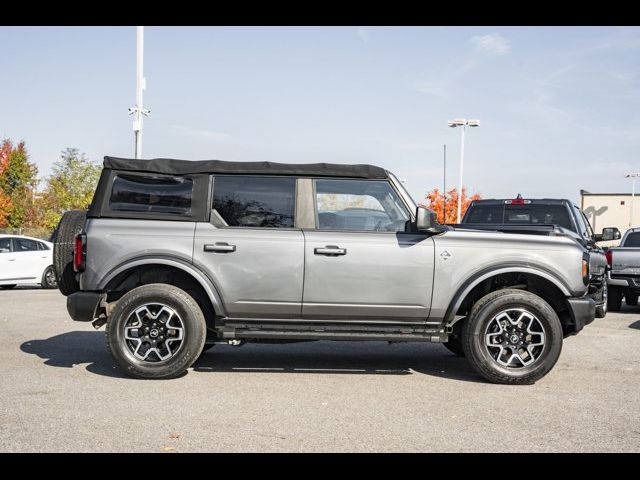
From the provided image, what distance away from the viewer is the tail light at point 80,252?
647cm

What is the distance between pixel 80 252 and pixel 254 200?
1696 millimetres

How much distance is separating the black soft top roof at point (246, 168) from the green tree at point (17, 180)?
50408 millimetres

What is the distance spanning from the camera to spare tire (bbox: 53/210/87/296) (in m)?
6.78

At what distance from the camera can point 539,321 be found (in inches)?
253

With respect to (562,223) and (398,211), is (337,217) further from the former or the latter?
(562,223)

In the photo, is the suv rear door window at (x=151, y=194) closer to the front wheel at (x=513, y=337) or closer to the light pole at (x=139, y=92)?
the front wheel at (x=513, y=337)

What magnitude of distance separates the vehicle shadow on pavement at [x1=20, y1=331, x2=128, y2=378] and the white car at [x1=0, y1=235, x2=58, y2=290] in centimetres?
892

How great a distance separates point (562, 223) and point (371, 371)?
568 centimetres

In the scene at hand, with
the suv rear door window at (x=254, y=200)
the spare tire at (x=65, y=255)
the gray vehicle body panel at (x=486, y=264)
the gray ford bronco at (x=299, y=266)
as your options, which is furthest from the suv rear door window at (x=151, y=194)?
the gray vehicle body panel at (x=486, y=264)

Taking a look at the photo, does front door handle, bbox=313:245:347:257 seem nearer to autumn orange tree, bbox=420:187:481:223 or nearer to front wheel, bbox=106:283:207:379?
front wheel, bbox=106:283:207:379

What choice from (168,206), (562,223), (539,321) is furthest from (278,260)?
(562,223)

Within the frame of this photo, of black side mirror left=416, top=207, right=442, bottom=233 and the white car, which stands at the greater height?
black side mirror left=416, top=207, right=442, bottom=233

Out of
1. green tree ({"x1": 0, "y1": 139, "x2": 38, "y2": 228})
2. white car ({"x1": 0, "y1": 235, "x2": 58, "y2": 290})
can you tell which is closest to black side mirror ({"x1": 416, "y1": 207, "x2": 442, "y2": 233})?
white car ({"x1": 0, "y1": 235, "x2": 58, "y2": 290})

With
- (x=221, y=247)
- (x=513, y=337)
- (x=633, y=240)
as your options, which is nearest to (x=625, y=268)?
(x=633, y=240)
